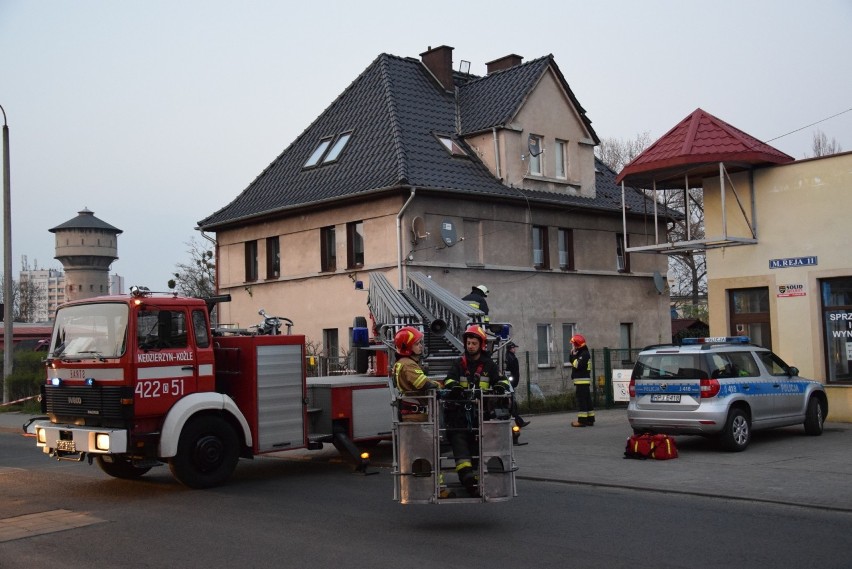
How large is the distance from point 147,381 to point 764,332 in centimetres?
1283

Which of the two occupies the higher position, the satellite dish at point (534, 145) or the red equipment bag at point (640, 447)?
the satellite dish at point (534, 145)

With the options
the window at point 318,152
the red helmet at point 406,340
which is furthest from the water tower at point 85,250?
the red helmet at point 406,340

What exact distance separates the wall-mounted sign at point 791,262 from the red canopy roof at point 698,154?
1980mm

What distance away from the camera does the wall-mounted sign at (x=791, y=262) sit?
690 inches

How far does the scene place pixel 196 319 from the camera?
11.9 m

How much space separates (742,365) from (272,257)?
18296mm

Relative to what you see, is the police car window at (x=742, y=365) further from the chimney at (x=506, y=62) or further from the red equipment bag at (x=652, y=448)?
the chimney at (x=506, y=62)

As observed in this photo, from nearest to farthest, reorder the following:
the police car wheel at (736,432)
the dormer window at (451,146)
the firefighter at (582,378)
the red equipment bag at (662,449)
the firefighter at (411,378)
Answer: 1. the firefighter at (411,378)
2. the red equipment bag at (662,449)
3. the police car wheel at (736,432)
4. the firefighter at (582,378)
5. the dormer window at (451,146)

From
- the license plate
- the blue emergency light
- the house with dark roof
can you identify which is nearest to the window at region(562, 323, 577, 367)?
the house with dark roof

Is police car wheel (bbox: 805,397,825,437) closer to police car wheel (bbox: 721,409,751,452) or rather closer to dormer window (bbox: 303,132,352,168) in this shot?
police car wheel (bbox: 721,409,751,452)

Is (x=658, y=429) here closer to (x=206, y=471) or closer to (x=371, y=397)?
(x=371, y=397)

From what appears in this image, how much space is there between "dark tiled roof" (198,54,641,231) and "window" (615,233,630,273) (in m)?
1.28

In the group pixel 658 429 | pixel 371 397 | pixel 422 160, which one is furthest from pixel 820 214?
pixel 422 160

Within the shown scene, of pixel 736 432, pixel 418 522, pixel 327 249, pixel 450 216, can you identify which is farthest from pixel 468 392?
pixel 327 249
